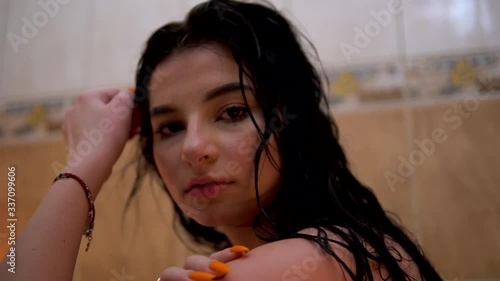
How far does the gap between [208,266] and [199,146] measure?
0.61 ft

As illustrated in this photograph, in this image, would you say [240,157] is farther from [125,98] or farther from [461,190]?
[461,190]

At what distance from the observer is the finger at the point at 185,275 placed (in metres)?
0.60

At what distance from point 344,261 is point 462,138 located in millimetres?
565

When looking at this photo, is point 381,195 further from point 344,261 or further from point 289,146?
point 344,261

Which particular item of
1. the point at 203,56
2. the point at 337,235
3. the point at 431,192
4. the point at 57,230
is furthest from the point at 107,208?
the point at 431,192

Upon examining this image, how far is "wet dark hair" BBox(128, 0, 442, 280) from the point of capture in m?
0.76

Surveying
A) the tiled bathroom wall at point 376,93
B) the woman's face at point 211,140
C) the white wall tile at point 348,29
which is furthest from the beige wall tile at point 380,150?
the woman's face at point 211,140

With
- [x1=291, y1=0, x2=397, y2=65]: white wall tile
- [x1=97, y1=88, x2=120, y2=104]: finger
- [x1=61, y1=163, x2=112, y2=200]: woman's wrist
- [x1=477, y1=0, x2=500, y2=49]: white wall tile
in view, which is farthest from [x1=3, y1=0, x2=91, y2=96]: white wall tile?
[x1=477, y1=0, x2=500, y2=49]: white wall tile

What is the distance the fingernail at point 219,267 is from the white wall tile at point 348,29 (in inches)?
25.0

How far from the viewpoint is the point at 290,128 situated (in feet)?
2.67

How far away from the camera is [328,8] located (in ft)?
3.76

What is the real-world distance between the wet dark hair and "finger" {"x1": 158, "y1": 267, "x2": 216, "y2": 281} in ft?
0.50

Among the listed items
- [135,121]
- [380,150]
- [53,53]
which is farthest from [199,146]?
[53,53]

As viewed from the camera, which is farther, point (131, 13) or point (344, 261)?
point (131, 13)
